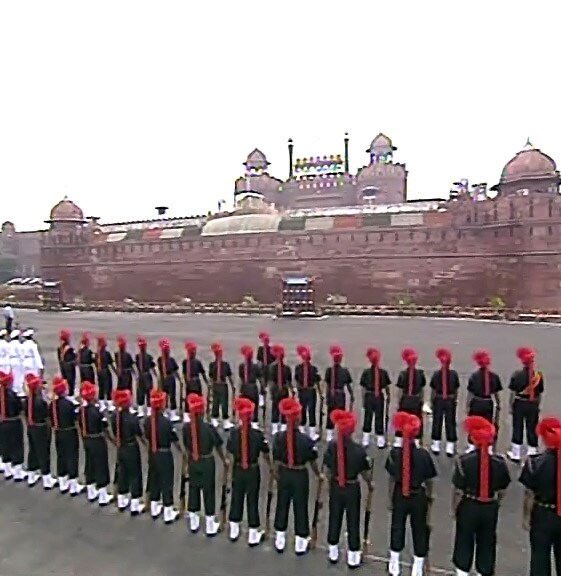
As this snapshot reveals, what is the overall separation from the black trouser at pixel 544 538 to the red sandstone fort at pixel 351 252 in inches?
730

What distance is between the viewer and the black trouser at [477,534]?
3.53 metres

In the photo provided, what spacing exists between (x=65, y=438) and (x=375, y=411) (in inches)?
124

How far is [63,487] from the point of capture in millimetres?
5316

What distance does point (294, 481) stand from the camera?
410 cm

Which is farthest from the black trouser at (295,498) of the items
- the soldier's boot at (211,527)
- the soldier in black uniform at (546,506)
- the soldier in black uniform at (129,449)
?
the soldier in black uniform at (546,506)

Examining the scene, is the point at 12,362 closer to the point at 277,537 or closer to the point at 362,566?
the point at 277,537

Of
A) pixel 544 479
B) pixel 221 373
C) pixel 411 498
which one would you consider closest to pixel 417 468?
pixel 411 498

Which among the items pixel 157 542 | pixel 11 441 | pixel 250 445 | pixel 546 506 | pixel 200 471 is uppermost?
pixel 250 445

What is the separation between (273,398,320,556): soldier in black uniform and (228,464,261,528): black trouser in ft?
0.68

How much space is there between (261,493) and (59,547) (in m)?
1.69

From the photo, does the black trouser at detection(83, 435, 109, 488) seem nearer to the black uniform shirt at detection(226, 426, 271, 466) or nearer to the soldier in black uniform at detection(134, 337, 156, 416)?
the black uniform shirt at detection(226, 426, 271, 466)

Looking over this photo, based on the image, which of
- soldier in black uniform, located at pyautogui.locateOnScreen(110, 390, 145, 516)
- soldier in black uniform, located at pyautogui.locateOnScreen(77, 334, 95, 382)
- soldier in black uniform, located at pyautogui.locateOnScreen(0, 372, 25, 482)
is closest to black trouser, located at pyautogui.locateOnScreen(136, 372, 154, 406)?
soldier in black uniform, located at pyautogui.locateOnScreen(77, 334, 95, 382)

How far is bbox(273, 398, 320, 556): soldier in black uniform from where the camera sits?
13.5 feet

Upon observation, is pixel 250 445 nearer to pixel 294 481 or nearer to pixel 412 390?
pixel 294 481
